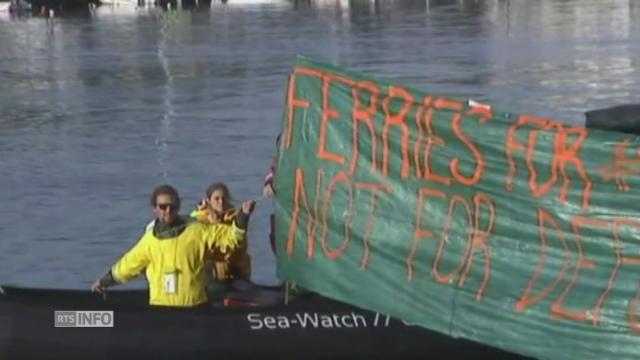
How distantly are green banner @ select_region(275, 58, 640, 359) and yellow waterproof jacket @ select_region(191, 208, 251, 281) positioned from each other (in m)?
1.84

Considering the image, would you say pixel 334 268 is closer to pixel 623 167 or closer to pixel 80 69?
pixel 623 167

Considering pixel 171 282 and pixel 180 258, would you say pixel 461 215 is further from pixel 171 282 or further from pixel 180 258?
pixel 171 282

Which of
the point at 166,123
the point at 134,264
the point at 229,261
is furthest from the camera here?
the point at 166,123

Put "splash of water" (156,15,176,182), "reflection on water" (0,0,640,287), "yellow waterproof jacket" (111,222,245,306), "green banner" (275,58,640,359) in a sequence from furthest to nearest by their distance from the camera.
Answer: "splash of water" (156,15,176,182)
"reflection on water" (0,0,640,287)
"yellow waterproof jacket" (111,222,245,306)
"green banner" (275,58,640,359)

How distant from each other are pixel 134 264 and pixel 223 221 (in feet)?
2.64

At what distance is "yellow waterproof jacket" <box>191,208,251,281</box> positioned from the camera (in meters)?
12.8

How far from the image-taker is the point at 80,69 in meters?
57.2

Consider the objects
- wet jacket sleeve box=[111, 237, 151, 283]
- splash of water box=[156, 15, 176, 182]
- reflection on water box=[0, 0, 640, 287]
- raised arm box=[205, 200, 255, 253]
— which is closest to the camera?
raised arm box=[205, 200, 255, 253]

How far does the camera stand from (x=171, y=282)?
12.4m

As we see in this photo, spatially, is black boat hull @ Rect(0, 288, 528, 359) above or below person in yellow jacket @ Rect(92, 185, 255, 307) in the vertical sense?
below

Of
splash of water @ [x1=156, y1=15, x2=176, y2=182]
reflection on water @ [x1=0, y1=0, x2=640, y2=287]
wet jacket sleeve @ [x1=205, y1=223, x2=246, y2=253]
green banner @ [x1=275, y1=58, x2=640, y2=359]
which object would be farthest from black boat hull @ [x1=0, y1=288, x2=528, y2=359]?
splash of water @ [x1=156, y1=15, x2=176, y2=182]

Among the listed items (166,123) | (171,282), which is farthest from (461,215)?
(166,123)

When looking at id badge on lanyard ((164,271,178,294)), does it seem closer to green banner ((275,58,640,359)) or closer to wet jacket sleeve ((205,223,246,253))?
wet jacket sleeve ((205,223,246,253))

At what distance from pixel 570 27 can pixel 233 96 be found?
3405 cm
